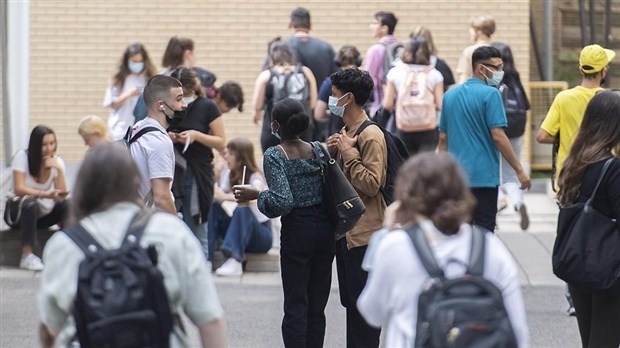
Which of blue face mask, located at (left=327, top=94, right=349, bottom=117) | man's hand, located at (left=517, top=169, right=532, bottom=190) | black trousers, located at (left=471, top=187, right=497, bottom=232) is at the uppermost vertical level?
blue face mask, located at (left=327, top=94, right=349, bottom=117)

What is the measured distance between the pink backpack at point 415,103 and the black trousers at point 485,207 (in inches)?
116

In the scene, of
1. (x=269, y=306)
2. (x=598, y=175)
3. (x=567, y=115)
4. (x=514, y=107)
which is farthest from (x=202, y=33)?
(x=598, y=175)

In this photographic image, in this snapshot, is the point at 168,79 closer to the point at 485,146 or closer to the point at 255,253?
the point at 485,146

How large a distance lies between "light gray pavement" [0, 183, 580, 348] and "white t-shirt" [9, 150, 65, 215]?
0.59 meters

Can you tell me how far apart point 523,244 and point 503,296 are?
8218 mm

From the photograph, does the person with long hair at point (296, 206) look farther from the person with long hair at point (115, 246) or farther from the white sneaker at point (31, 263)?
the white sneaker at point (31, 263)

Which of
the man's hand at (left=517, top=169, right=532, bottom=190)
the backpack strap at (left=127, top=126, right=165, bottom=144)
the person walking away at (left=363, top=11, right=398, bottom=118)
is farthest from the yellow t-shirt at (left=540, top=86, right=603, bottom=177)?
the person walking away at (left=363, top=11, right=398, bottom=118)

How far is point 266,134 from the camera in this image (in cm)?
1294

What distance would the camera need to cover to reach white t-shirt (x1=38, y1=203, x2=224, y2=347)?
455 cm

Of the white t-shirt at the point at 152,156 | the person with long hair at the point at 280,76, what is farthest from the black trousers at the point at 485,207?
the person with long hair at the point at 280,76

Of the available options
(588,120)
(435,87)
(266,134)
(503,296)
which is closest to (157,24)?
(266,134)

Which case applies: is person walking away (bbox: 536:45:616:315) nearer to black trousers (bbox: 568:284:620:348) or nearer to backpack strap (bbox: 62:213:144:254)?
black trousers (bbox: 568:284:620:348)

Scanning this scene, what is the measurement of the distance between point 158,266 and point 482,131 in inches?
206

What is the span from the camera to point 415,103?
12359mm
